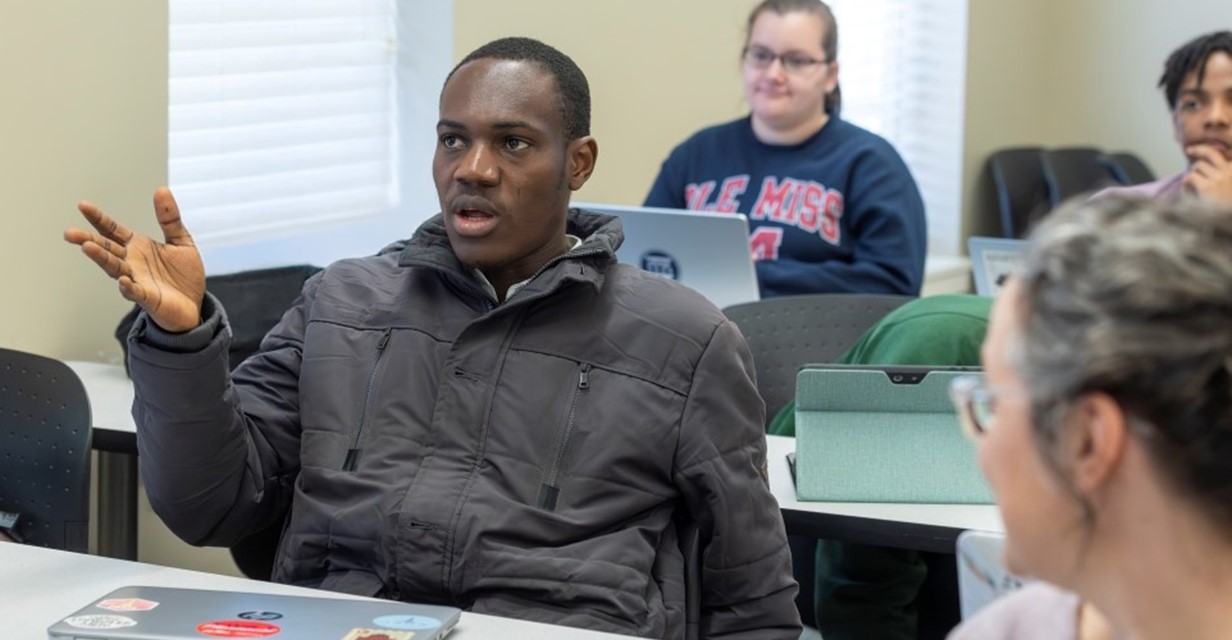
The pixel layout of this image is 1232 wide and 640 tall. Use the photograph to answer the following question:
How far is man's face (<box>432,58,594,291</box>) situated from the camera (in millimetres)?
2096

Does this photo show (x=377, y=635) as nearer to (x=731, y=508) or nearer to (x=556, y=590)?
(x=556, y=590)

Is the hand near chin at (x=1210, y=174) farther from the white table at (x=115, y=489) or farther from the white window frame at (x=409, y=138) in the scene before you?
the white table at (x=115, y=489)

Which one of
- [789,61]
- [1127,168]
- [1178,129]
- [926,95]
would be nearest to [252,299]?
[789,61]

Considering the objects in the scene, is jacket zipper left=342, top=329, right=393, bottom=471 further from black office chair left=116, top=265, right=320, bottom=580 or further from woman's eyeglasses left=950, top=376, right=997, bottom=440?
woman's eyeglasses left=950, top=376, right=997, bottom=440

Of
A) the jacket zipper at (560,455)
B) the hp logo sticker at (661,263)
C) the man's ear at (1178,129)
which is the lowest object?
the jacket zipper at (560,455)

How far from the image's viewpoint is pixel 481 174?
6.82 feet

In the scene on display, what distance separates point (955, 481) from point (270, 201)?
1899 mm

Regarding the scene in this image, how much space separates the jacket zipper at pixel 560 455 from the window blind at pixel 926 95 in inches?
154

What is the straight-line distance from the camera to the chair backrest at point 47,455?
223cm

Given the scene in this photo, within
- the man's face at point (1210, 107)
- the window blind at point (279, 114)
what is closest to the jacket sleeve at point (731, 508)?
the window blind at point (279, 114)

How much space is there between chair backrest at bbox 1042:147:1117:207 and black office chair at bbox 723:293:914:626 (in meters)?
3.25

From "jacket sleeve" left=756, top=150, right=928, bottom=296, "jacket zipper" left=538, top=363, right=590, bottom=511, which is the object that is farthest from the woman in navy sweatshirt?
"jacket zipper" left=538, top=363, right=590, bottom=511

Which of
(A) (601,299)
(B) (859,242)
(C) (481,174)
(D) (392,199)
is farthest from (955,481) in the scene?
(D) (392,199)

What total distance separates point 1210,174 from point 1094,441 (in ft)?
9.33
